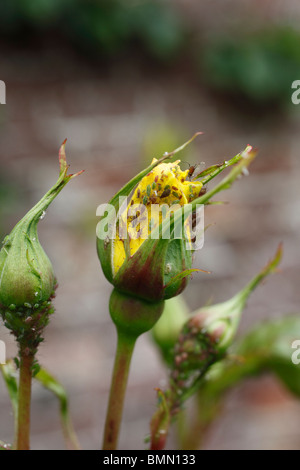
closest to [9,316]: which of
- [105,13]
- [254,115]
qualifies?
[105,13]

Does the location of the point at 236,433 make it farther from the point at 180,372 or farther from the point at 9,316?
the point at 9,316

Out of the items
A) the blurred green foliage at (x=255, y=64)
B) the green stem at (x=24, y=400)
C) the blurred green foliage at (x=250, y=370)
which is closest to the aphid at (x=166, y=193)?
the green stem at (x=24, y=400)

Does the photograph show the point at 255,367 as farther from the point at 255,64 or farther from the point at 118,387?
the point at 255,64

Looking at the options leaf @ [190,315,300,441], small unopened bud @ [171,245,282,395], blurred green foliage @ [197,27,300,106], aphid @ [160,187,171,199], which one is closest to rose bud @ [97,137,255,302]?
aphid @ [160,187,171,199]

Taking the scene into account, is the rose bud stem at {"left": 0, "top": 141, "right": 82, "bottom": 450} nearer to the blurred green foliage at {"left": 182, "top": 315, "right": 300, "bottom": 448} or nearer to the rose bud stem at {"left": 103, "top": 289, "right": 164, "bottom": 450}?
the rose bud stem at {"left": 103, "top": 289, "right": 164, "bottom": 450}

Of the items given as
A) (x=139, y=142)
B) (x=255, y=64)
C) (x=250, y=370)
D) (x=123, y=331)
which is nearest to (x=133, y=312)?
(x=123, y=331)

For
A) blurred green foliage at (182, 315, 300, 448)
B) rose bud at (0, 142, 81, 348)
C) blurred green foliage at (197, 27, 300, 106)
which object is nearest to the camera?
rose bud at (0, 142, 81, 348)

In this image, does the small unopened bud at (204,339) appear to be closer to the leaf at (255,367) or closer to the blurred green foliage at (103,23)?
the leaf at (255,367)
